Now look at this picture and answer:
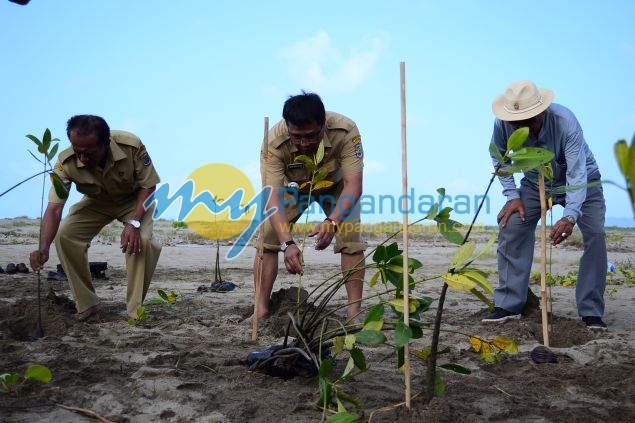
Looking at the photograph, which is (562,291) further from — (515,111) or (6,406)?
(6,406)

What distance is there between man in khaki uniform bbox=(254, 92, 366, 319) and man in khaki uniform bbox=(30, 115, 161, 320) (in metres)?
0.92

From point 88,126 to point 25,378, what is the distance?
232 cm

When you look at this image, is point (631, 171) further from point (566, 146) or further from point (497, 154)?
point (566, 146)

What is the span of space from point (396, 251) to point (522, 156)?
0.64m

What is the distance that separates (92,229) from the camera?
490cm

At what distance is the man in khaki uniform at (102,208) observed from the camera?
4523 millimetres

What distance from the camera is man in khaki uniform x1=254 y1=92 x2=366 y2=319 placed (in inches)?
150

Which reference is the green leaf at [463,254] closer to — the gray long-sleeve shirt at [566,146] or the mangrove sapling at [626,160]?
the mangrove sapling at [626,160]

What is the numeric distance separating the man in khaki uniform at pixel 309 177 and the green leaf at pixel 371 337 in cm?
153

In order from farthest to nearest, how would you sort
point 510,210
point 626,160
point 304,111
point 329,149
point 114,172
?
point 114,172, point 510,210, point 329,149, point 304,111, point 626,160

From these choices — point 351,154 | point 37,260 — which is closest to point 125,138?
point 37,260

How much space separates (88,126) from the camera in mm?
4273

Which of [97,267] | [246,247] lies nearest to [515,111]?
[97,267]

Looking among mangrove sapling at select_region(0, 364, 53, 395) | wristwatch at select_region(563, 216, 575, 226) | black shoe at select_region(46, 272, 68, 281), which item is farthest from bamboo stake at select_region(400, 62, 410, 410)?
black shoe at select_region(46, 272, 68, 281)
